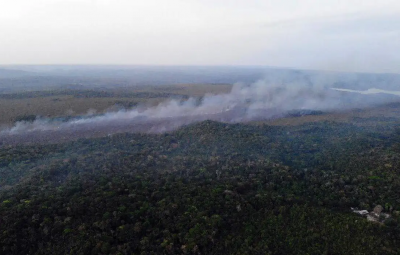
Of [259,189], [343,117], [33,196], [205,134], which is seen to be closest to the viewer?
[33,196]

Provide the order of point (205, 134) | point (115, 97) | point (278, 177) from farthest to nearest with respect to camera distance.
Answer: point (115, 97)
point (205, 134)
point (278, 177)

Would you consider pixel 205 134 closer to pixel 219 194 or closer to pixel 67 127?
pixel 219 194

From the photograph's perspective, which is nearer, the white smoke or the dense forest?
the dense forest

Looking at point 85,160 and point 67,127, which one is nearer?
point 85,160

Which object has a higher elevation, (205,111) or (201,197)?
(205,111)

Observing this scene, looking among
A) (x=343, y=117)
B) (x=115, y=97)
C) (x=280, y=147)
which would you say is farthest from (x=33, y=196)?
(x=115, y=97)

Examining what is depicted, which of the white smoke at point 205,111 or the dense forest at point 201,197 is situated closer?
the dense forest at point 201,197

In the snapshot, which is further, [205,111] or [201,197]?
[205,111]
